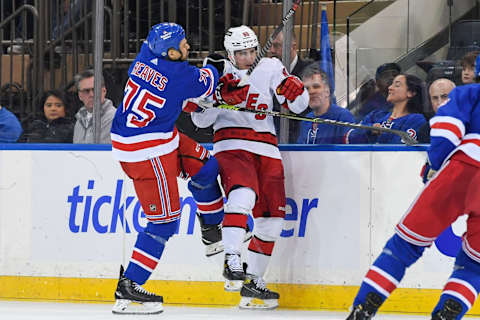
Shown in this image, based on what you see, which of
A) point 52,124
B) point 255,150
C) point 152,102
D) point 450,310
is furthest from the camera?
point 52,124

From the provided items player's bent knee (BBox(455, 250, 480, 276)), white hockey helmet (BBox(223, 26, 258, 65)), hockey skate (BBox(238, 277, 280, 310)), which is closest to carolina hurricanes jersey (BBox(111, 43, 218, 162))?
white hockey helmet (BBox(223, 26, 258, 65))

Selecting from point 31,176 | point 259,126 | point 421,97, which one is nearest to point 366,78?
point 421,97

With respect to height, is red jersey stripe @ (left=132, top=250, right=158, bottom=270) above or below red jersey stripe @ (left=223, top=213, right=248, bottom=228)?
below

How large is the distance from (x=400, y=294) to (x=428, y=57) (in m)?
1.15

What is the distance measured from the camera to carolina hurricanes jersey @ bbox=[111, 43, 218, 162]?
4.25m

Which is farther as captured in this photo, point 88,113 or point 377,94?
point 88,113

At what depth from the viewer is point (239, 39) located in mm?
4570

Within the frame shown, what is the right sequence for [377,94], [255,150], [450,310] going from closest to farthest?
1. [450,310]
2. [255,150]
3. [377,94]

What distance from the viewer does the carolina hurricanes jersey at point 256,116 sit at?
15.1 feet

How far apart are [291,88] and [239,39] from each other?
1.15 ft

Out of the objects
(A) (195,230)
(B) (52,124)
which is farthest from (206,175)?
(B) (52,124)

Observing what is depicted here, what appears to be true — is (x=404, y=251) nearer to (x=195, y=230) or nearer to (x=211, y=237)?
(x=211, y=237)

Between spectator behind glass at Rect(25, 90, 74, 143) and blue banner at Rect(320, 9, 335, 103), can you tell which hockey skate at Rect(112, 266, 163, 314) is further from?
blue banner at Rect(320, 9, 335, 103)

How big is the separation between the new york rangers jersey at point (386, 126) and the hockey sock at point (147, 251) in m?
1.05
